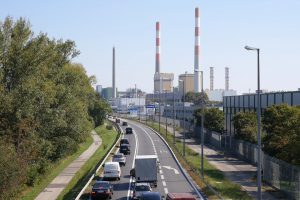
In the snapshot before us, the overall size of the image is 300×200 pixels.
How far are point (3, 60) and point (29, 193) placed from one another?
1131 cm

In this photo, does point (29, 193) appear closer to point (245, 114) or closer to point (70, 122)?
point (70, 122)

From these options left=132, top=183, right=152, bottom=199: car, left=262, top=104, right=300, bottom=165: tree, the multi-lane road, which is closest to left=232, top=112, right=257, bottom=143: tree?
the multi-lane road

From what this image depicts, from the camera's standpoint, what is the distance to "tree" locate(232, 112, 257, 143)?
2744 inches

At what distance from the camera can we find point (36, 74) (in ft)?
153

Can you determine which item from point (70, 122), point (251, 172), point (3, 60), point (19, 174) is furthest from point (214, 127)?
point (19, 174)

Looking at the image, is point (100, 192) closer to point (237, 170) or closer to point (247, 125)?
point (237, 170)

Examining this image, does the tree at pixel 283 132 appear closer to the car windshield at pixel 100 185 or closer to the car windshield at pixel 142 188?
the car windshield at pixel 142 188

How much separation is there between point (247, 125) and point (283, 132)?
22900 millimetres

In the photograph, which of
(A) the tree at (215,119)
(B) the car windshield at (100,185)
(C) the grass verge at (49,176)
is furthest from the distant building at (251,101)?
(B) the car windshield at (100,185)

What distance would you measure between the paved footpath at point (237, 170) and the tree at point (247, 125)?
362 centimetres

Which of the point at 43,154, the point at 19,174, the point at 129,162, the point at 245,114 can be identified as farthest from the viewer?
the point at 245,114

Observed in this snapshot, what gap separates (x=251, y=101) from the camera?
3157 inches

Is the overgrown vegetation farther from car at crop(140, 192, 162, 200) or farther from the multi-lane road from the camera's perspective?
car at crop(140, 192, 162, 200)

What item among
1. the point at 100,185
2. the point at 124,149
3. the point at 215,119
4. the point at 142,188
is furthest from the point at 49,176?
the point at 215,119
